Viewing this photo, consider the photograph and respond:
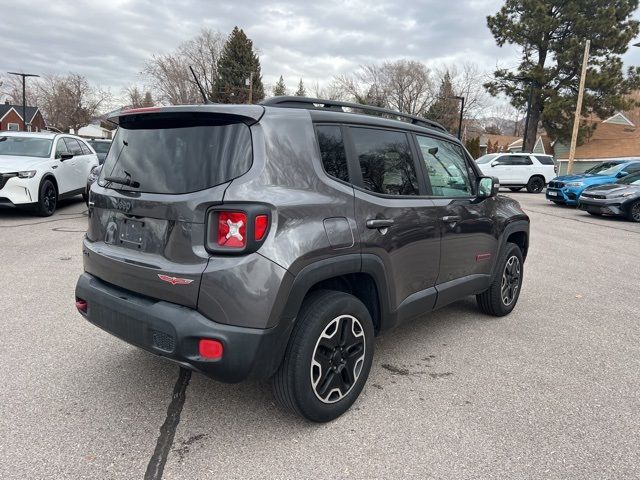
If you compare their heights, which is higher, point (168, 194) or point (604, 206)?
point (168, 194)

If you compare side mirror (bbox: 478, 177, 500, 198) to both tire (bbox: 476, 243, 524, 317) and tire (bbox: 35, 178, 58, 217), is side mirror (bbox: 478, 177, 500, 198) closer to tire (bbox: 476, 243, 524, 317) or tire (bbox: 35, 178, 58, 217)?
tire (bbox: 476, 243, 524, 317)

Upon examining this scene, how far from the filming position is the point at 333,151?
114 inches

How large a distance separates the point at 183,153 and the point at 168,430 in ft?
5.12

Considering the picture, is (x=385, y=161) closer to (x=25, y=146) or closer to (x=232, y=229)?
(x=232, y=229)

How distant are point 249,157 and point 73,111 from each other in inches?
2838

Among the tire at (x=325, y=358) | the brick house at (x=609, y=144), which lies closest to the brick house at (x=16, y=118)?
the brick house at (x=609, y=144)

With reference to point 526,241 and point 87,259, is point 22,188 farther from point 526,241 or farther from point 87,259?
point 526,241

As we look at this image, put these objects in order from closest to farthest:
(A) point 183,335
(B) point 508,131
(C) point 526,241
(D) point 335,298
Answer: (A) point 183,335 < (D) point 335,298 < (C) point 526,241 < (B) point 508,131

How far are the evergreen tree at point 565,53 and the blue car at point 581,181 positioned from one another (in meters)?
16.9

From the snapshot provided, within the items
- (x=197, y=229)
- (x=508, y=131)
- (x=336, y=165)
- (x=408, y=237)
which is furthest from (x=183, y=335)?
(x=508, y=131)

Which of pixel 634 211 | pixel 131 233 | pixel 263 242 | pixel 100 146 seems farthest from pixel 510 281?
pixel 100 146

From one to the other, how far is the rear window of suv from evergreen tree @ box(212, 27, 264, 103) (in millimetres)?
47844

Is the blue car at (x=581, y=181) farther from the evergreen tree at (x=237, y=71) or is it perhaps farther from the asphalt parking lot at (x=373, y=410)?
the evergreen tree at (x=237, y=71)

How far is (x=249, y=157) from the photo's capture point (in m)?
2.48
